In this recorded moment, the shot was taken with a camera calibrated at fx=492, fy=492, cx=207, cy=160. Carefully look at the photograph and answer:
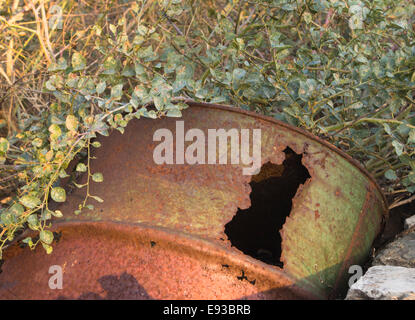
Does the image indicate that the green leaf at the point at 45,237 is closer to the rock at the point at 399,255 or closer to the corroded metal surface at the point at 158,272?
the corroded metal surface at the point at 158,272

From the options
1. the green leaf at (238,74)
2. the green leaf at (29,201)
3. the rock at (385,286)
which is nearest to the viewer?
the rock at (385,286)

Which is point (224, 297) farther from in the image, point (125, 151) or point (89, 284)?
point (125, 151)

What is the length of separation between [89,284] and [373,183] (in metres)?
1.07

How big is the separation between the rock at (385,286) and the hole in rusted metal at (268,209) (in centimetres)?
48

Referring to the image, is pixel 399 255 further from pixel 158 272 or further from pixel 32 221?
pixel 32 221

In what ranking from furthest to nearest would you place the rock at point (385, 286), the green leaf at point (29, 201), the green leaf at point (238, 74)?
the green leaf at point (238, 74) < the green leaf at point (29, 201) < the rock at point (385, 286)

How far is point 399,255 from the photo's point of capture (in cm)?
192

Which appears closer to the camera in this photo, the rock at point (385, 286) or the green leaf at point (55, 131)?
the rock at point (385, 286)

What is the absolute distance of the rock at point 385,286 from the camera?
1.46 m

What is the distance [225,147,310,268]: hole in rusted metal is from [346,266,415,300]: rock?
0.48 m

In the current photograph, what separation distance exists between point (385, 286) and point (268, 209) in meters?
0.79

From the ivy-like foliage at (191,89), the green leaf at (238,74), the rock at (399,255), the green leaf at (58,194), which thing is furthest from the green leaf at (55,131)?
the rock at (399,255)

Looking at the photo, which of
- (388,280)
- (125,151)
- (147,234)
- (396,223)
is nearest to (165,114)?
(125,151)

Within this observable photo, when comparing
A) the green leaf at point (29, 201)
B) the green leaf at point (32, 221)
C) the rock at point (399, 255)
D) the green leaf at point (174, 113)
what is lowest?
the rock at point (399, 255)
